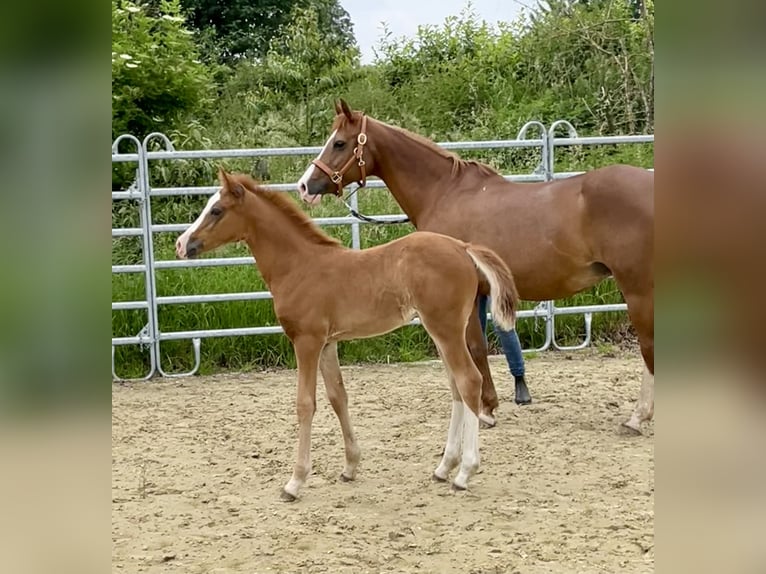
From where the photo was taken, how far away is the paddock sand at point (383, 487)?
2.81m

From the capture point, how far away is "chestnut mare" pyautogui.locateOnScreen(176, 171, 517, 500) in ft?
11.0

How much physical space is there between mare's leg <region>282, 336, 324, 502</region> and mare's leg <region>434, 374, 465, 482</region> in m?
0.62

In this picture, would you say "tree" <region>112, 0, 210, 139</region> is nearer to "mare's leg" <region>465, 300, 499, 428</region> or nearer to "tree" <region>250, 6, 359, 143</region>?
"tree" <region>250, 6, 359, 143</region>

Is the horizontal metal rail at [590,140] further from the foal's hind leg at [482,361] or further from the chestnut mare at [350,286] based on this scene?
the chestnut mare at [350,286]

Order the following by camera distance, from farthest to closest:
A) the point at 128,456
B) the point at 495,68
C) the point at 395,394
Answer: the point at 495,68, the point at 395,394, the point at 128,456

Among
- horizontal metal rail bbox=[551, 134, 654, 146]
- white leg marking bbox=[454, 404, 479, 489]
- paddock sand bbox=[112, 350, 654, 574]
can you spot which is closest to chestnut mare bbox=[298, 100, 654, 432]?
paddock sand bbox=[112, 350, 654, 574]

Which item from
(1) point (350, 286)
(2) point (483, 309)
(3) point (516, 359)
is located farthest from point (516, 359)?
(1) point (350, 286)

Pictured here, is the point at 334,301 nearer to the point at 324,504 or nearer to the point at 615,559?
the point at 324,504

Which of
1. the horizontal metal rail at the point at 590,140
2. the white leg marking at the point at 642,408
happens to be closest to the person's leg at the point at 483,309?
the white leg marking at the point at 642,408

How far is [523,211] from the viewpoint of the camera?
4344mm
